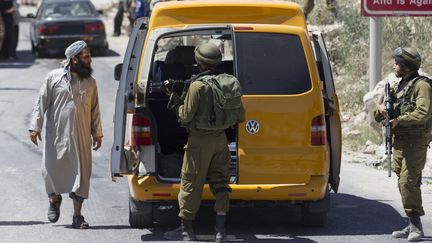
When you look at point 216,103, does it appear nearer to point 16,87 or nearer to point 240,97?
point 240,97

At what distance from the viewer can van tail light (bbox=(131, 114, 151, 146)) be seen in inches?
355

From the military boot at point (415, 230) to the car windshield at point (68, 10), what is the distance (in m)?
19.6

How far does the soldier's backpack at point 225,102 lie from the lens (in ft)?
28.2

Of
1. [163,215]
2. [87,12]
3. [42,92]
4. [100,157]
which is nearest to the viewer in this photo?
[42,92]

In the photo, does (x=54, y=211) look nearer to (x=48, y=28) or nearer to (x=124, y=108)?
(x=124, y=108)

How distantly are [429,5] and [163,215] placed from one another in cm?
568

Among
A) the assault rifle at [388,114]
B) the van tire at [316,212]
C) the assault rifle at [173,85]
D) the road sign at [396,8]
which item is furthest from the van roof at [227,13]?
the road sign at [396,8]

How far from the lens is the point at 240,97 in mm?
8641

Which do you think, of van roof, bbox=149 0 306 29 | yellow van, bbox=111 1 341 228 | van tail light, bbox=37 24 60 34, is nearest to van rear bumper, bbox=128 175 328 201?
yellow van, bbox=111 1 341 228

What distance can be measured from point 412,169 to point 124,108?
235cm

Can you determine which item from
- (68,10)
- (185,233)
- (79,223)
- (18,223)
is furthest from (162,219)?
(68,10)

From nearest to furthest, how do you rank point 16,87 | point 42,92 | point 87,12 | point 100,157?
point 42,92 < point 100,157 < point 16,87 < point 87,12

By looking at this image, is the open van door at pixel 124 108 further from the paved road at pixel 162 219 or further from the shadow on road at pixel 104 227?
the shadow on road at pixel 104 227

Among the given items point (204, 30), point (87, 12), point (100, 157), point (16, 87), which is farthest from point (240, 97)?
point (87, 12)
